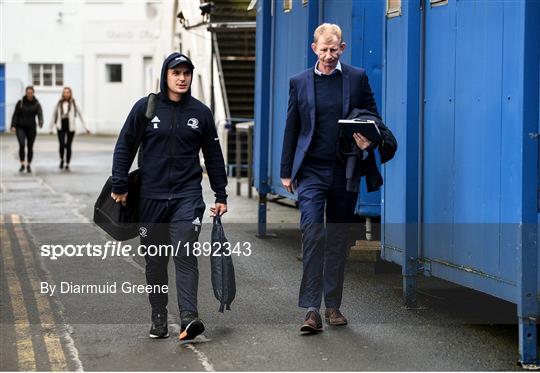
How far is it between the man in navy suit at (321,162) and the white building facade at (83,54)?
44.5 metres

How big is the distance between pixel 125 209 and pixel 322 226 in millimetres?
1347

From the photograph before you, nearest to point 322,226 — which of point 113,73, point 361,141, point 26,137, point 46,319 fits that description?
point 361,141

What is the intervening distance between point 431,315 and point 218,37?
19901 mm

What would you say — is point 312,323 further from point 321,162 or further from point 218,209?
point 321,162

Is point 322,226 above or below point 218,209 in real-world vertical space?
below

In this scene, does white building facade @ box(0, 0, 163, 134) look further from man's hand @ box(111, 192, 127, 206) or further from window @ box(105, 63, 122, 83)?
man's hand @ box(111, 192, 127, 206)

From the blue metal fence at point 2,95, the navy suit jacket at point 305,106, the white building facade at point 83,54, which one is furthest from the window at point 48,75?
the navy suit jacket at point 305,106

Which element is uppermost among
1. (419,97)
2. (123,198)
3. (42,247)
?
(419,97)

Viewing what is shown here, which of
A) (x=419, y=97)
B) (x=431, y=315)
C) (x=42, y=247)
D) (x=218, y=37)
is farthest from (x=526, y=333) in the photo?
(x=218, y=37)

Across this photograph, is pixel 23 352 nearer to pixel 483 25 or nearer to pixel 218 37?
pixel 483 25

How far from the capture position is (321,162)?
354 inches

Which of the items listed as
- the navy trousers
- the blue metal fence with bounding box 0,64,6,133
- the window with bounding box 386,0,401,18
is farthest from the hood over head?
the blue metal fence with bounding box 0,64,6,133

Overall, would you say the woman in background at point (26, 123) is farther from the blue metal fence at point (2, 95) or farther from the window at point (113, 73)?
the blue metal fence at point (2, 95)

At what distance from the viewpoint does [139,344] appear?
337 inches
